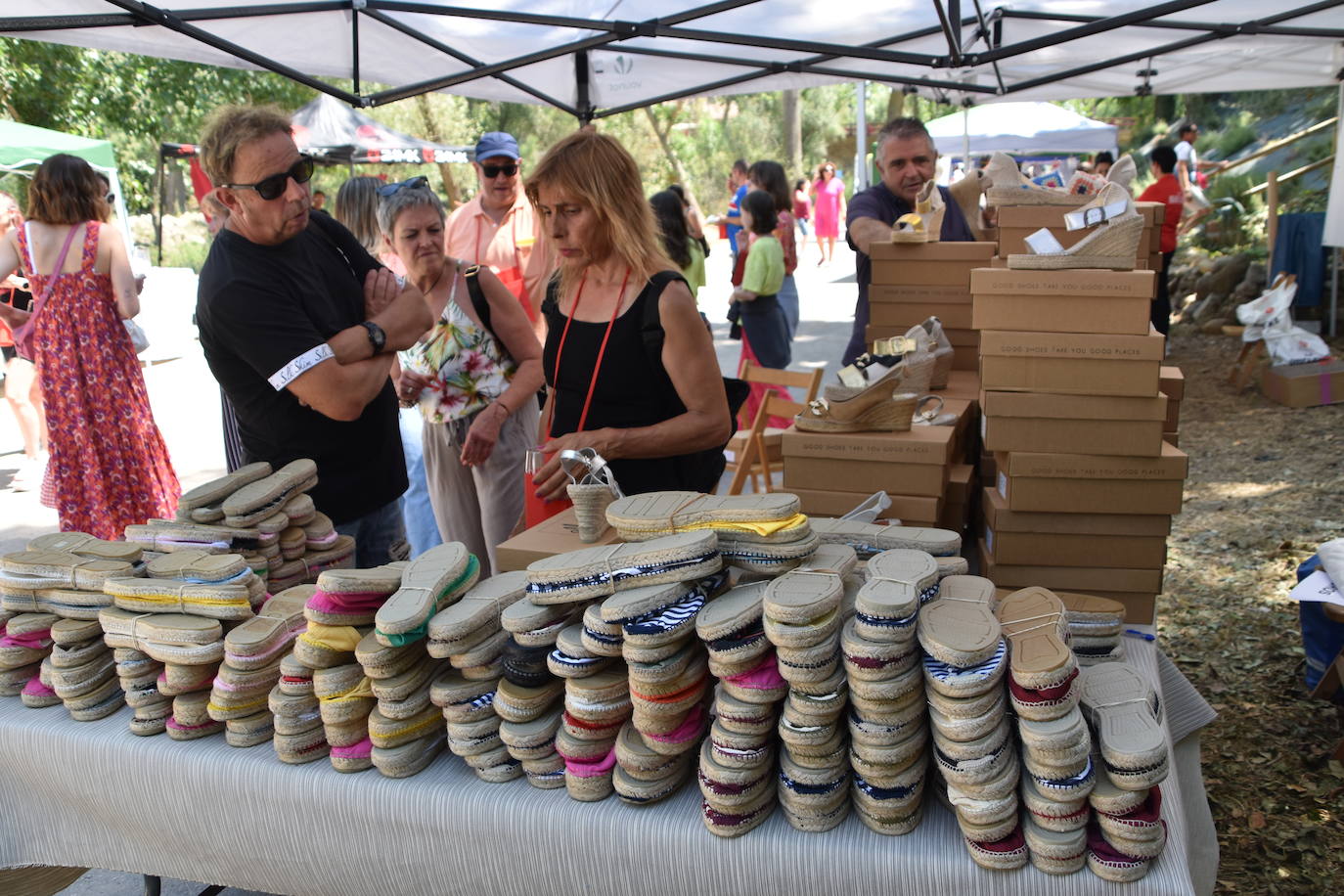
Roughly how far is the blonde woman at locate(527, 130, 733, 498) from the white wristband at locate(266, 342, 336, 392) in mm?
546

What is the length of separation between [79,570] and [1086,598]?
189 centimetres

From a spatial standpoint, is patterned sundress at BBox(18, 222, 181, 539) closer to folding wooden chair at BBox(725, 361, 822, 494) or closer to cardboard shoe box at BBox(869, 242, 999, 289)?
folding wooden chair at BBox(725, 361, 822, 494)

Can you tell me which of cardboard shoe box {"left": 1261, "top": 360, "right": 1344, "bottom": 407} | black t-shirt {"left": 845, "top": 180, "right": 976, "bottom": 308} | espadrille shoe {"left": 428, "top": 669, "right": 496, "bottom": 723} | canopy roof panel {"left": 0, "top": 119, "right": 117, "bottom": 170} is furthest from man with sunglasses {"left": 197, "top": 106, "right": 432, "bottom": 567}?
canopy roof panel {"left": 0, "top": 119, "right": 117, "bottom": 170}

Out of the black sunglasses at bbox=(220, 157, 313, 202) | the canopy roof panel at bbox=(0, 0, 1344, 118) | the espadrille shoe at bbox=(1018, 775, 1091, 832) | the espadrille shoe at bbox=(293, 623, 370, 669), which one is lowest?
the espadrille shoe at bbox=(1018, 775, 1091, 832)

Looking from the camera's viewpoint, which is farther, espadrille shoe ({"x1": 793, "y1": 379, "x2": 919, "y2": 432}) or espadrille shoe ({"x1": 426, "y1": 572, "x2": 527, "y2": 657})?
espadrille shoe ({"x1": 793, "y1": 379, "x2": 919, "y2": 432})

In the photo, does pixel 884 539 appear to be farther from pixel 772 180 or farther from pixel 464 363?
pixel 772 180

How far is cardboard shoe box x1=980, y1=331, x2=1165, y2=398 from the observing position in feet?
8.04

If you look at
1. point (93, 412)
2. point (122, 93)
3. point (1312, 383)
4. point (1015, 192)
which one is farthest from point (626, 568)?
point (122, 93)

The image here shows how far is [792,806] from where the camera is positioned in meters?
1.42

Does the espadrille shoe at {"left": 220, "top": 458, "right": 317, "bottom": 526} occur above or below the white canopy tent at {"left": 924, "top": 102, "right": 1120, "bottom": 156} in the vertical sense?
below

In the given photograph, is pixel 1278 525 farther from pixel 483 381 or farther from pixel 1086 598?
pixel 483 381

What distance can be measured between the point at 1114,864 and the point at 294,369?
174 centimetres

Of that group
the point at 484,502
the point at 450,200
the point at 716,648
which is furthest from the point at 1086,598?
the point at 450,200

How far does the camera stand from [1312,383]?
6984mm
